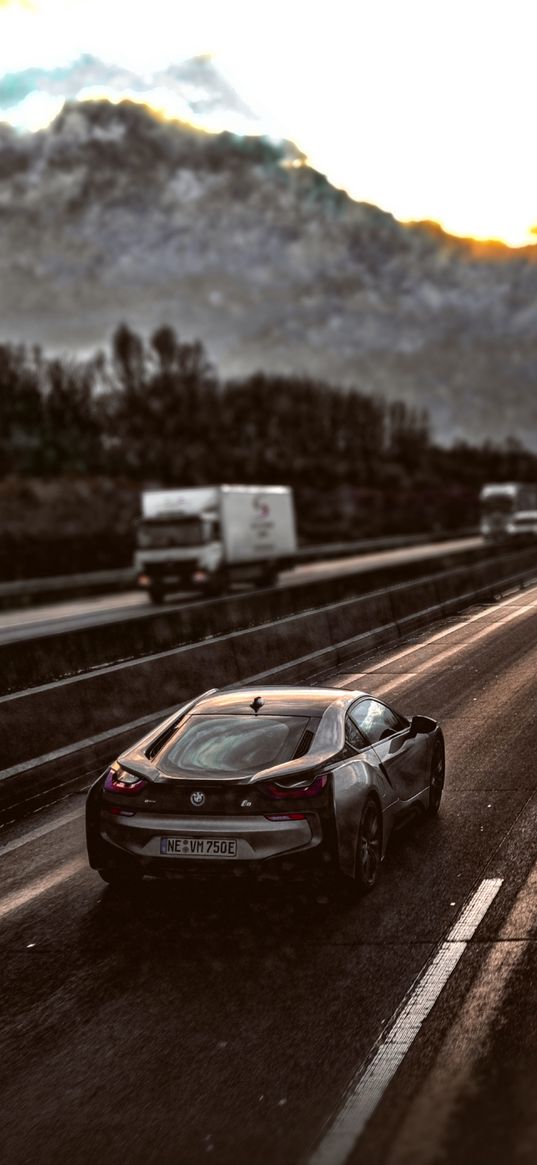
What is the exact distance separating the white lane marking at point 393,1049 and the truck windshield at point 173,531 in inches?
1258

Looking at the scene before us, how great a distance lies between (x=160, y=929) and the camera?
762cm

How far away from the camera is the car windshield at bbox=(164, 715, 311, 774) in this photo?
785 cm

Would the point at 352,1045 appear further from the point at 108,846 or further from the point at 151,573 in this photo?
the point at 151,573

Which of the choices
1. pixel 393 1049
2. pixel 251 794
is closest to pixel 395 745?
pixel 251 794

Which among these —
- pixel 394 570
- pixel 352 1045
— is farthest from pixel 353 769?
pixel 394 570

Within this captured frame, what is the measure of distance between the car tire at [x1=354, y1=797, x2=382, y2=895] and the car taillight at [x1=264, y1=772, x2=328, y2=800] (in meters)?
0.48

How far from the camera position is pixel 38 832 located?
10.1 meters

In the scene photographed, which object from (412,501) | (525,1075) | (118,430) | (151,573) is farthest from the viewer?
(412,501)

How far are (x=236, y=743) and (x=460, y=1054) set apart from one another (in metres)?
2.85

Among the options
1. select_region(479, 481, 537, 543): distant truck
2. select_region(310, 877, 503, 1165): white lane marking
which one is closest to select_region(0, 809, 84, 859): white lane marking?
select_region(310, 877, 503, 1165): white lane marking

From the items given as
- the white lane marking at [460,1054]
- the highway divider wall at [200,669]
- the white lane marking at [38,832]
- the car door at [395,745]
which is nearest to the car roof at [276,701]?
the car door at [395,745]

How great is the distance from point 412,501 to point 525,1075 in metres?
120

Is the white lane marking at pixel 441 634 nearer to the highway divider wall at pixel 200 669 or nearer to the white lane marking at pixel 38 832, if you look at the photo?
the highway divider wall at pixel 200 669

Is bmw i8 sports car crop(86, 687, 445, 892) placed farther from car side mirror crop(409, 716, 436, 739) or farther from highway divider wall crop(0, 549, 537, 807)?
highway divider wall crop(0, 549, 537, 807)
